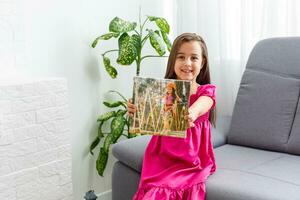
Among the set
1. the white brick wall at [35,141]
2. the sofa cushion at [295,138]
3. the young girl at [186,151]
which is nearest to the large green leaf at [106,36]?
the white brick wall at [35,141]

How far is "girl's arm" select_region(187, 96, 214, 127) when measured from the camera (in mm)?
1647

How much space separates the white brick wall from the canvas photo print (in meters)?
0.57

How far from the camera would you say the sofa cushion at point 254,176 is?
1598 mm

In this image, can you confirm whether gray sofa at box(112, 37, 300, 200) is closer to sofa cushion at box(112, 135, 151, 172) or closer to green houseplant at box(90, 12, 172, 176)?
sofa cushion at box(112, 135, 151, 172)

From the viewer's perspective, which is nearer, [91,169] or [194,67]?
[194,67]

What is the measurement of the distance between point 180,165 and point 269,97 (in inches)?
30.1

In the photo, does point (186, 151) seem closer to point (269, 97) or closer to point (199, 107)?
point (199, 107)

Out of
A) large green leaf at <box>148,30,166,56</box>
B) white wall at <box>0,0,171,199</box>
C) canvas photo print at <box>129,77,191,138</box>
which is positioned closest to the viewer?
canvas photo print at <box>129,77,191,138</box>

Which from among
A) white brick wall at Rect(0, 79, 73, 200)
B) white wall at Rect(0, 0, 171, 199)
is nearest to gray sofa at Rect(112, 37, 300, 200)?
white brick wall at Rect(0, 79, 73, 200)

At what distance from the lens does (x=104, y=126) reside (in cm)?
266

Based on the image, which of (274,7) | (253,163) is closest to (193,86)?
(253,163)

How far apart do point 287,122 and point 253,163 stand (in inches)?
14.4

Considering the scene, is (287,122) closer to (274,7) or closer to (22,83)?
(274,7)

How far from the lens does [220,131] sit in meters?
2.43
